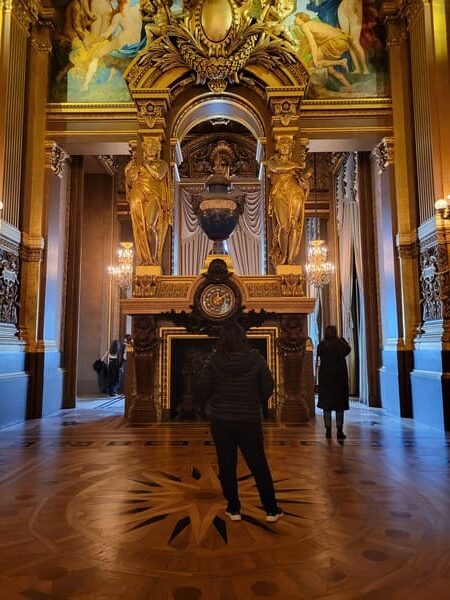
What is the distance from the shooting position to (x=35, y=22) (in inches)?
346

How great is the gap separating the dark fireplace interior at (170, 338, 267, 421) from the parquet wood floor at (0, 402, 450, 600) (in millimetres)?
2137

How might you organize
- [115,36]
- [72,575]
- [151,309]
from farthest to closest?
1. [115,36]
2. [151,309]
3. [72,575]

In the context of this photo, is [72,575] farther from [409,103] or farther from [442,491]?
[409,103]

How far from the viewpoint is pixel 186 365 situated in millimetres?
7793

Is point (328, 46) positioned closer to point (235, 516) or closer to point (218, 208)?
point (218, 208)

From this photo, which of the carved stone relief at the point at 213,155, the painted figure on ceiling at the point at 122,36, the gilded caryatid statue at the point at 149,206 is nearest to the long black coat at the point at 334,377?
the gilded caryatid statue at the point at 149,206

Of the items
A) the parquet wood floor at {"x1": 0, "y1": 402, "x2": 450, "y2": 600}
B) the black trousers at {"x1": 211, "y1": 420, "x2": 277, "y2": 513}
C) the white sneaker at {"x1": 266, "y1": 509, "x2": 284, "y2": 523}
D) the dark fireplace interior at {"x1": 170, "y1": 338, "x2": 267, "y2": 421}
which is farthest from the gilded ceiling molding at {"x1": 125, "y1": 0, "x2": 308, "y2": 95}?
the white sneaker at {"x1": 266, "y1": 509, "x2": 284, "y2": 523}

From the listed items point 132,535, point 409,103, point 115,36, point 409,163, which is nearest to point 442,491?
point 132,535

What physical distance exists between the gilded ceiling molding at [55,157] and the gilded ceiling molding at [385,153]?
6.43m

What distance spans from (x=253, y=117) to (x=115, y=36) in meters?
3.34

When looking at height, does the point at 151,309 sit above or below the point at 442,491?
above

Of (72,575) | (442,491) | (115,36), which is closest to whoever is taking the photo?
(72,575)

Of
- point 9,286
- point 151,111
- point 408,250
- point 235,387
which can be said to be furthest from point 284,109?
point 235,387

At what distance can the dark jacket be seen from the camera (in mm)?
3041
